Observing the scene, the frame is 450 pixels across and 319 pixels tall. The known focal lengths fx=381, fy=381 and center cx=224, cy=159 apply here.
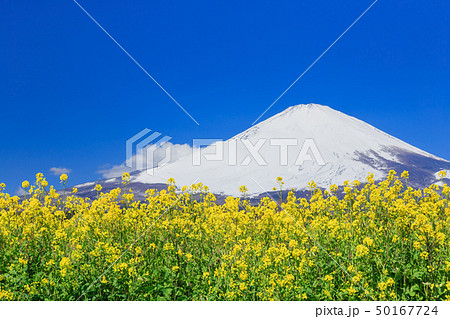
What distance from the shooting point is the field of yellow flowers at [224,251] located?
6051 millimetres

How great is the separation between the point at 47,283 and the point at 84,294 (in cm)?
68

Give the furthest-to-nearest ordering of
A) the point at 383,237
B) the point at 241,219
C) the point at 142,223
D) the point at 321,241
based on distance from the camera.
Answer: the point at 241,219
the point at 142,223
the point at 321,241
the point at 383,237

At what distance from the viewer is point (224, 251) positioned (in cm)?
770

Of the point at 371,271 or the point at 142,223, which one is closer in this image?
the point at 371,271

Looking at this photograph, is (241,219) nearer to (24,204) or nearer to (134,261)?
(134,261)

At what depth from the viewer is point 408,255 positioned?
21.2ft

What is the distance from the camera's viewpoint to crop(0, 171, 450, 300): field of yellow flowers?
19.9 ft

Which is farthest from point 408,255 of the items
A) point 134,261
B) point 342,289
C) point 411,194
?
point 134,261
